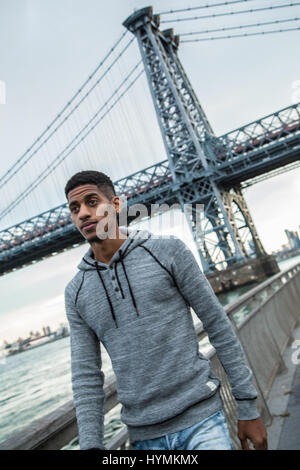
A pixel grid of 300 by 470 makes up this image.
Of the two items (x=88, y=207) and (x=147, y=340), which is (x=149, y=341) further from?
(x=88, y=207)

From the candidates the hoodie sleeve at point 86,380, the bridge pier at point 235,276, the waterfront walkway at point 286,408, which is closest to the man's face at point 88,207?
the hoodie sleeve at point 86,380

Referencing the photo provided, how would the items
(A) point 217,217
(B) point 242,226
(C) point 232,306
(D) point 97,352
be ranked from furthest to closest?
(B) point 242,226 < (A) point 217,217 < (C) point 232,306 < (D) point 97,352

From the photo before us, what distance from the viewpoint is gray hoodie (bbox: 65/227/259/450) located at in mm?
1107

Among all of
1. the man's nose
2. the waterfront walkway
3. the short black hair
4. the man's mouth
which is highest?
the short black hair

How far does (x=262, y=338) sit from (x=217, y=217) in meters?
19.6

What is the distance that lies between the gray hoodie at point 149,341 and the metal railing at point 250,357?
10cm

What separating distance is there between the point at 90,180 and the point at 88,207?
0.11 meters

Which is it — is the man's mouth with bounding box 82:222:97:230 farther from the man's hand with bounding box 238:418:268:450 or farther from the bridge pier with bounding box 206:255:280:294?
the bridge pier with bounding box 206:255:280:294

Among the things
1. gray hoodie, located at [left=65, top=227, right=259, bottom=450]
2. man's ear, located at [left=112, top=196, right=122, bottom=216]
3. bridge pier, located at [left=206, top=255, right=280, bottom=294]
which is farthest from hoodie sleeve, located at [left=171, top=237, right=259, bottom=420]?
bridge pier, located at [left=206, top=255, right=280, bottom=294]

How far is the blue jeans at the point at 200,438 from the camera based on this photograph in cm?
106

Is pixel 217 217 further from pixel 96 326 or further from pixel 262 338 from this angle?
pixel 96 326

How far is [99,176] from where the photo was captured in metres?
1.38

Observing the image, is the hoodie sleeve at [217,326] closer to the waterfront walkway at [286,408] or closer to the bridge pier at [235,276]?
the waterfront walkway at [286,408]
